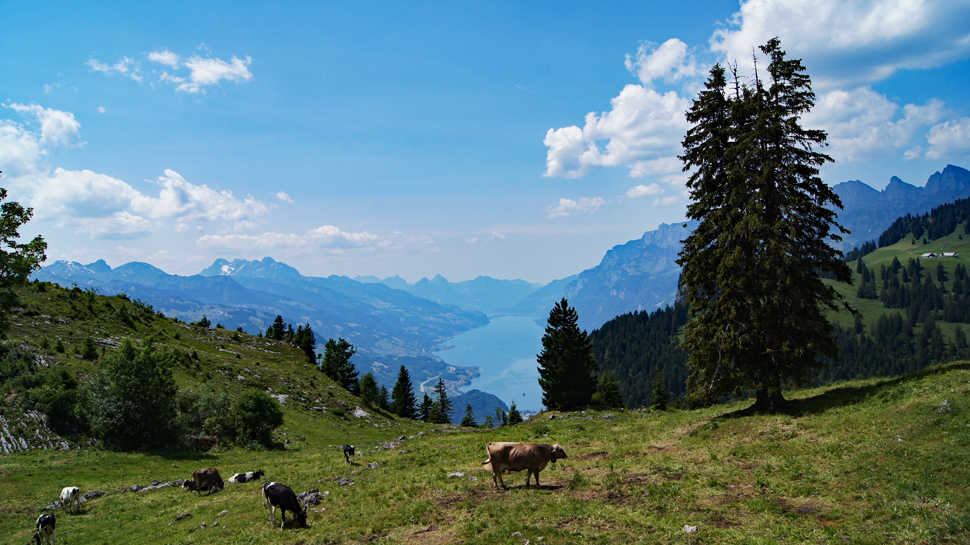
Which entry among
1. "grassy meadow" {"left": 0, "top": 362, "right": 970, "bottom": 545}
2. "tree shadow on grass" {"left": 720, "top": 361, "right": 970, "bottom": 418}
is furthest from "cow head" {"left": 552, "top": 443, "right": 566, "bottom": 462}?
"tree shadow on grass" {"left": 720, "top": 361, "right": 970, "bottom": 418}

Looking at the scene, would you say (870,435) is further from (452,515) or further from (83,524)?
(83,524)

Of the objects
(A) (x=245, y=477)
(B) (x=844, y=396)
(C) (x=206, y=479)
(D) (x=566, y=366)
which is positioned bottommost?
(D) (x=566, y=366)

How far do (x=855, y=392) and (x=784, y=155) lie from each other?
1307cm

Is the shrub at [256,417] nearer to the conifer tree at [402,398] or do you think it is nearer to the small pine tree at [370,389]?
the conifer tree at [402,398]

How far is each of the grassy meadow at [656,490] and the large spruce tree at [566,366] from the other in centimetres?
3363

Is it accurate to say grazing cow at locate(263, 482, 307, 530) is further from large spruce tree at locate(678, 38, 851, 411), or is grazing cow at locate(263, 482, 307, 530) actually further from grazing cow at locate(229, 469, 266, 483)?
large spruce tree at locate(678, 38, 851, 411)

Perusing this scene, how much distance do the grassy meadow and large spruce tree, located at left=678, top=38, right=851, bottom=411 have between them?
2632 mm

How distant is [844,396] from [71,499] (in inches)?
1504

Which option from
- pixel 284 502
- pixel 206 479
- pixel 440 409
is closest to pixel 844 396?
pixel 284 502

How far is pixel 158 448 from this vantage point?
111 feet

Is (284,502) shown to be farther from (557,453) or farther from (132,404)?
(132,404)

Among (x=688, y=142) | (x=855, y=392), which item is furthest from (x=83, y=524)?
(x=855, y=392)

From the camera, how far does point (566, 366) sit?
60.2 meters

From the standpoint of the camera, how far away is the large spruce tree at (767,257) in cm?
2291
